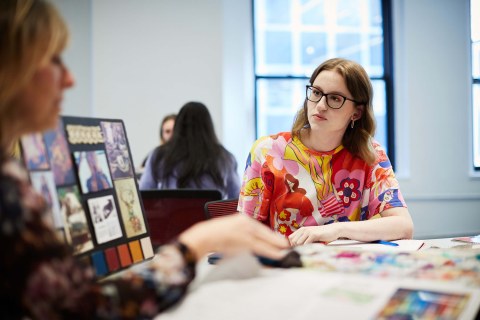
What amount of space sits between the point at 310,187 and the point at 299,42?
349cm

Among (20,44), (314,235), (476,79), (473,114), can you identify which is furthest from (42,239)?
(476,79)

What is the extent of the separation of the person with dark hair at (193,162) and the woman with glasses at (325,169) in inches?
34.6

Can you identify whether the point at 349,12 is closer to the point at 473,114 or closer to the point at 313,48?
the point at 313,48

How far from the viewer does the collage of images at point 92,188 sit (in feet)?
2.85

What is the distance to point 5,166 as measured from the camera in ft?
1.79

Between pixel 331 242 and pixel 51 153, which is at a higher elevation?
pixel 51 153

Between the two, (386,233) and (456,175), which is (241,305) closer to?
(386,233)

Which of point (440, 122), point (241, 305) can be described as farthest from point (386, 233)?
point (440, 122)

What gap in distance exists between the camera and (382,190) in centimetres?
174

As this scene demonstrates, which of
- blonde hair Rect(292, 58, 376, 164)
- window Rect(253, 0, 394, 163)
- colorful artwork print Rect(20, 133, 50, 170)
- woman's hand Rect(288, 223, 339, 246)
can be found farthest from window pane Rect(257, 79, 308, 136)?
colorful artwork print Rect(20, 133, 50, 170)

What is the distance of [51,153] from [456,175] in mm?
4852

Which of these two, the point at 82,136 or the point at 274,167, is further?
the point at 274,167

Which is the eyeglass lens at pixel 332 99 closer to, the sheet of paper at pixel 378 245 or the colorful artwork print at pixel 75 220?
the sheet of paper at pixel 378 245

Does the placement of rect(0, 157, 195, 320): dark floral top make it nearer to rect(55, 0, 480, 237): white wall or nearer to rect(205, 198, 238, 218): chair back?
rect(205, 198, 238, 218): chair back
